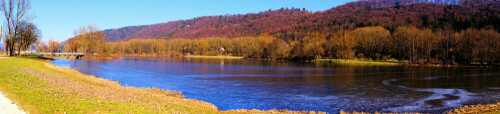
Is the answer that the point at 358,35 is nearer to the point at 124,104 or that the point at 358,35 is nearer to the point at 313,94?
the point at 313,94

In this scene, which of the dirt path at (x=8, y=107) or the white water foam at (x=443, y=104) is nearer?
the dirt path at (x=8, y=107)

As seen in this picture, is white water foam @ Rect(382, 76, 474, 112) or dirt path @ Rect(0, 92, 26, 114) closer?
dirt path @ Rect(0, 92, 26, 114)

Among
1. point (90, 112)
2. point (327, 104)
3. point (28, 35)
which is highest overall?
point (28, 35)

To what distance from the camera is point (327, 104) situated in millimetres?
17750

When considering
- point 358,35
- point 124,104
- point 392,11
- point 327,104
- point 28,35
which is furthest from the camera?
point 392,11

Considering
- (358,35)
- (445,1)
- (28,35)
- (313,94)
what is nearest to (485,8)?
(445,1)

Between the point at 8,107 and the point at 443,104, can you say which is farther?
the point at 443,104

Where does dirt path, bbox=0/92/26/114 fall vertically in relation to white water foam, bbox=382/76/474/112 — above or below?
above

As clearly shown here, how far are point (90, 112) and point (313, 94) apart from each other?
15.2 meters

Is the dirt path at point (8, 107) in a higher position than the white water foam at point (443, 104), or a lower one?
higher

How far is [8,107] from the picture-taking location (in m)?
8.95

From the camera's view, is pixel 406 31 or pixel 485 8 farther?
pixel 485 8

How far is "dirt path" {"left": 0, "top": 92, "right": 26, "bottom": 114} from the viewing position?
8523mm

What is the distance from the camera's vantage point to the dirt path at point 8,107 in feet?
28.0
